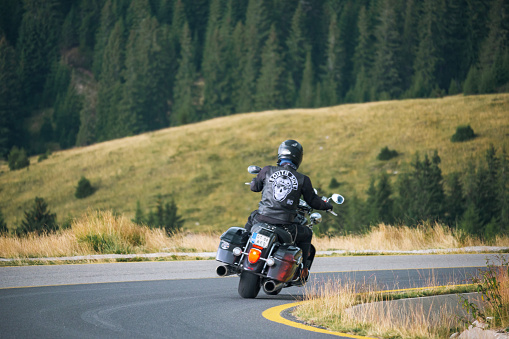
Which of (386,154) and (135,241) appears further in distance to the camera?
(386,154)

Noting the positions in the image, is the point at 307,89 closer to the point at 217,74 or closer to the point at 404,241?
the point at 217,74

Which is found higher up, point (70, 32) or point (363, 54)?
point (70, 32)

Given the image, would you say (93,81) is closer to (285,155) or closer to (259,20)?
(259,20)

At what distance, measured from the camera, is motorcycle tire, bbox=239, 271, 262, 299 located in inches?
360

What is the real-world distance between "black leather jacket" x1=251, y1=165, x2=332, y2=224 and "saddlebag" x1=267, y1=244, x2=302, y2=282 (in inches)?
16.3

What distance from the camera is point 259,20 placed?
13488cm

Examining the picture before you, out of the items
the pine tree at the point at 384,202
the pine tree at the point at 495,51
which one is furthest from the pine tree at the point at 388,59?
the pine tree at the point at 384,202

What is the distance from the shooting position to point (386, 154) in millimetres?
69500

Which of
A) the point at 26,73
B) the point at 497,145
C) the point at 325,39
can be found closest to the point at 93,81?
the point at 26,73

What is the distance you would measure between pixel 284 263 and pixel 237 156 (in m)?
66.9

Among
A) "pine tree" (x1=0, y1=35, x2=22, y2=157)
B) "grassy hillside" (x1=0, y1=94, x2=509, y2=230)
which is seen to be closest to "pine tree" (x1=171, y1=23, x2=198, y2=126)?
"pine tree" (x1=0, y1=35, x2=22, y2=157)

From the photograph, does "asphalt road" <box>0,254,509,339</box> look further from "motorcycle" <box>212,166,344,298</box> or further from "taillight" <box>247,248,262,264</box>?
"taillight" <box>247,248,262,264</box>

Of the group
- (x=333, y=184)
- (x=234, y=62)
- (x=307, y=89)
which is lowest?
(x=333, y=184)

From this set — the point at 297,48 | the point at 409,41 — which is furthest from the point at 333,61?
the point at 409,41
